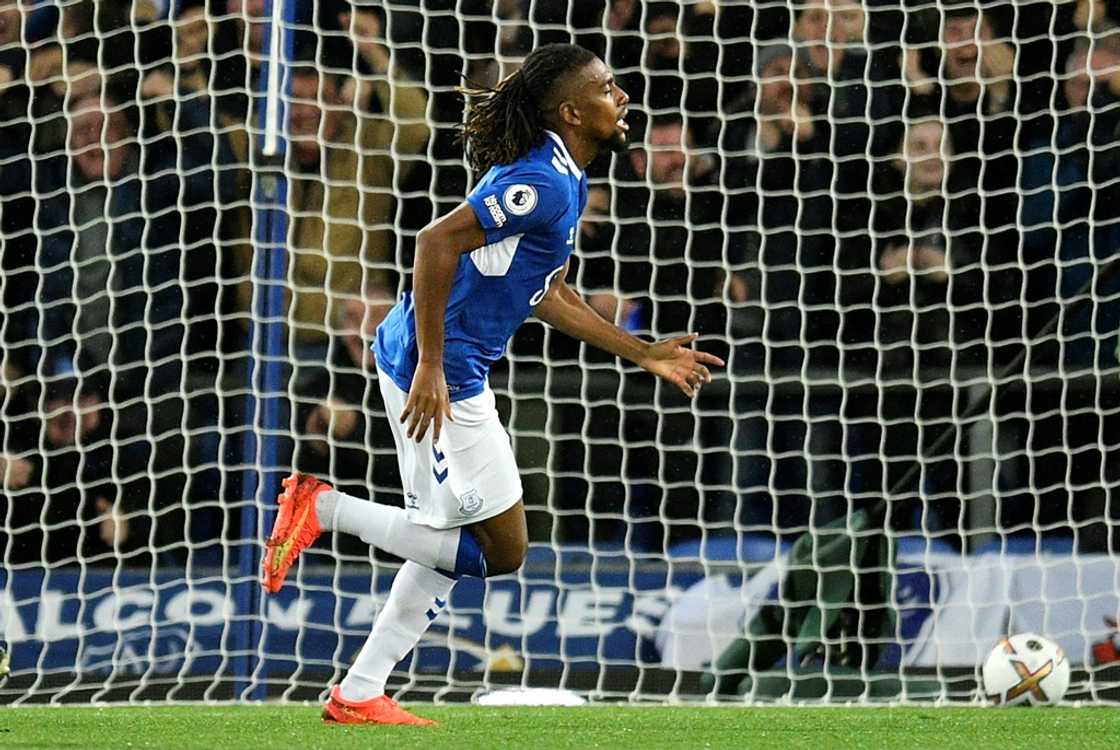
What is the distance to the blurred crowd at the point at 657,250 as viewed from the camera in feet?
20.6

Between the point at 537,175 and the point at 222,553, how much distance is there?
331 cm

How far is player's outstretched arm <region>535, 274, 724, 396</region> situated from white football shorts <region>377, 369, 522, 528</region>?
0.29 metres

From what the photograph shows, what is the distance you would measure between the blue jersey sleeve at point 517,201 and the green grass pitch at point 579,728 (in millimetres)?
979

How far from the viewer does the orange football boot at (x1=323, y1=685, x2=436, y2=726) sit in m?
3.77

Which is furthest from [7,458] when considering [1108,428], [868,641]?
[1108,428]

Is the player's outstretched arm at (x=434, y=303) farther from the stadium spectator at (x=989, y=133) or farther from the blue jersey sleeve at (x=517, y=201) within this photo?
the stadium spectator at (x=989, y=133)

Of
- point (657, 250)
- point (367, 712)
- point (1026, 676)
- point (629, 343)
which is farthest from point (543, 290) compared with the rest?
Result: point (657, 250)

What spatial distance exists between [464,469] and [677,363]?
0.50 metres

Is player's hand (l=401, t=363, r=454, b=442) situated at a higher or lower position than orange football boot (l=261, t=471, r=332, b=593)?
higher

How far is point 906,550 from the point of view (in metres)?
6.07

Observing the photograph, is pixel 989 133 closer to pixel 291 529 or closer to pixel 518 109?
pixel 518 109

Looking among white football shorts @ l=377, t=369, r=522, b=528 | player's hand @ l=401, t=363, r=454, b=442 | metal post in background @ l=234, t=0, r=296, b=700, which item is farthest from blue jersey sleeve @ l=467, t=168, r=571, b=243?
metal post in background @ l=234, t=0, r=296, b=700

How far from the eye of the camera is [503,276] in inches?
142

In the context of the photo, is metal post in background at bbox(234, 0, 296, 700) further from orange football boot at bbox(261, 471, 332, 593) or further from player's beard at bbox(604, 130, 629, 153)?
player's beard at bbox(604, 130, 629, 153)
